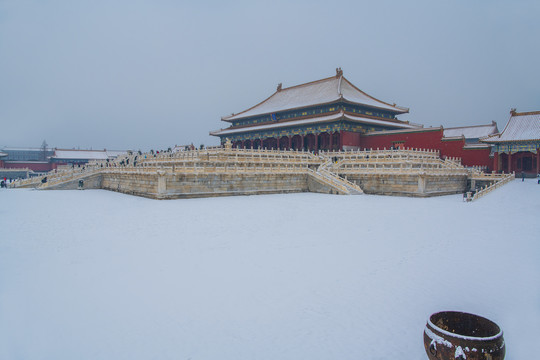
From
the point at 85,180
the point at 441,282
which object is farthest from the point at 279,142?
the point at 441,282

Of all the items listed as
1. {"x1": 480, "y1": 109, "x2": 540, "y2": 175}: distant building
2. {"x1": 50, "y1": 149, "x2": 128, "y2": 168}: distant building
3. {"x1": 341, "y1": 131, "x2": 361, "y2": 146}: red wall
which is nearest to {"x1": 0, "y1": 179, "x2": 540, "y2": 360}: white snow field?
{"x1": 480, "y1": 109, "x2": 540, "y2": 175}: distant building

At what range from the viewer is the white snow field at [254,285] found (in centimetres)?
574

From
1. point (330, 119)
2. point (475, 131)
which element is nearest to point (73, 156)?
point (330, 119)

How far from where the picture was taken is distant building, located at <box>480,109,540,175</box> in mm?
32219

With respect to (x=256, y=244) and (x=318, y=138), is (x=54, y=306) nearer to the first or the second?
(x=256, y=244)

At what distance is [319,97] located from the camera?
45.3 meters

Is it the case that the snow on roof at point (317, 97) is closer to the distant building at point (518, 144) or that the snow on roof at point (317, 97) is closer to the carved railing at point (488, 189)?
the distant building at point (518, 144)

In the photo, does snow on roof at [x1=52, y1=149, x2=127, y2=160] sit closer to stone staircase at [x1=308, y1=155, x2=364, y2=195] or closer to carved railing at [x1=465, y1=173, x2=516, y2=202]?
stone staircase at [x1=308, y1=155, x2=364, y2=195]

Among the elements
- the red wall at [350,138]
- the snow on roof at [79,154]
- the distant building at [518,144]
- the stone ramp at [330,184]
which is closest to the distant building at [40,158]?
the snow on roof at [79,154]

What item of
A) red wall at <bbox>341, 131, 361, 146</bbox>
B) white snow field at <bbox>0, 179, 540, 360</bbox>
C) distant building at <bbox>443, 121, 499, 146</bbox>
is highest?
distant building at <bbox>443, 121, 499, 146</bbox>

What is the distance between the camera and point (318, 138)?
4325 centimetres

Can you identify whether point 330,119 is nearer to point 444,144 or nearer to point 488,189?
point 444,144

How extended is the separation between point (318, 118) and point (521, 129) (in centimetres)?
1986

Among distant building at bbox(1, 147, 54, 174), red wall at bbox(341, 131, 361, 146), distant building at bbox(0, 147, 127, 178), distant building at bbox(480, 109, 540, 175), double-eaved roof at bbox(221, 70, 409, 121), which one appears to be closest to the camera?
distant building at bbox(480, 109, 540, 175)
